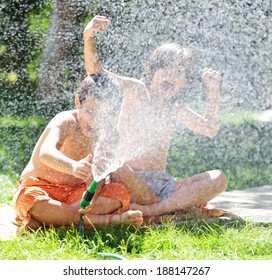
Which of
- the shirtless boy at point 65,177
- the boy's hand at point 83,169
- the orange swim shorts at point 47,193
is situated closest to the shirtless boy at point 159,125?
the orange swim shorts at point 47,193

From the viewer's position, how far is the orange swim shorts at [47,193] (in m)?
4.04

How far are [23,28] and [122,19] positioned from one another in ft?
9.98

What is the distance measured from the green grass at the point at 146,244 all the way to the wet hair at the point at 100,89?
69 centimetres

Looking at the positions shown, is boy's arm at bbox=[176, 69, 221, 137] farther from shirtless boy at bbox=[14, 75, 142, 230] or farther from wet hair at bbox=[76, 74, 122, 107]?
shirtless boy at bbox=[14, 75, 142, 230]

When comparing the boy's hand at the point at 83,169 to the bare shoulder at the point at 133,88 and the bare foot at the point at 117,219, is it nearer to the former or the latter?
the bare foot at the point at 117,219

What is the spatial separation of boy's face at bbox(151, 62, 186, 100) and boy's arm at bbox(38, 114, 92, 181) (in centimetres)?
63

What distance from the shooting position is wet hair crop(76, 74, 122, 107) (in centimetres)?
407

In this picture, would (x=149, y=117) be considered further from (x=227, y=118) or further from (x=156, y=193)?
(x=227, y=118)

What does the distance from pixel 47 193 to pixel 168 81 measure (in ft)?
3.07

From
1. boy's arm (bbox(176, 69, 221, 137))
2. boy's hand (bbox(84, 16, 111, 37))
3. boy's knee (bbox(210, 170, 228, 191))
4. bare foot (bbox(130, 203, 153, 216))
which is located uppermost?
boy's hand (bbox(84, 16, 111, 37))

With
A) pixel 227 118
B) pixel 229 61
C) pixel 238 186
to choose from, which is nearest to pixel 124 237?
pixel 238 186

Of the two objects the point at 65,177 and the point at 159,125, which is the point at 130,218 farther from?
the point at 159,125

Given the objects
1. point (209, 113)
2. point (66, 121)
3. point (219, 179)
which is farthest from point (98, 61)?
point (219, 179)

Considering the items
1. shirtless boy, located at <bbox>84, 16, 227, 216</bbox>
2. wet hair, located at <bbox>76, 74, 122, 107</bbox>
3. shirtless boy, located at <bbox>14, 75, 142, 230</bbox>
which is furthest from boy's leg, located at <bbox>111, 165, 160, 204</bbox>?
wet hair, located at <bbox>76, 74, 122, 107</bbox>
